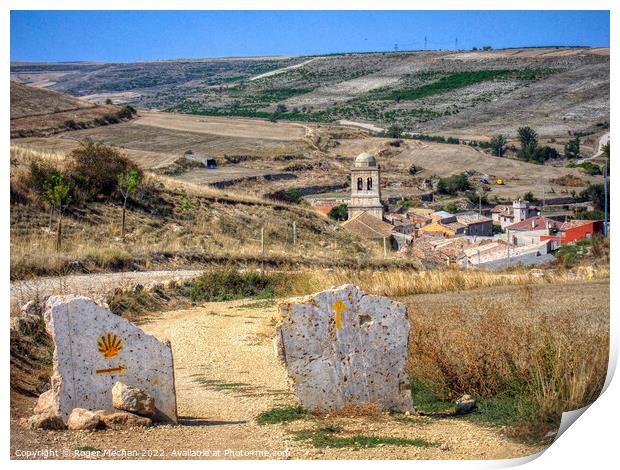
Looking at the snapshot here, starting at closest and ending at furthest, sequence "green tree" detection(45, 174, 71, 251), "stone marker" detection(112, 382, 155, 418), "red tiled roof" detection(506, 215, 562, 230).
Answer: "stone marker" detection(112, 382, 155, 418), "green tree" detection(45, 174, 71, 251), "red tiled roof" detection(506, 215, 562, 230)

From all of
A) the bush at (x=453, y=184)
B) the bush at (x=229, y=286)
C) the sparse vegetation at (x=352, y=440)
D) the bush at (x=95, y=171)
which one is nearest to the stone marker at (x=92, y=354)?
the sparse vegetation at (x=352, y=440)

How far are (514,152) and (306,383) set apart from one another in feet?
190

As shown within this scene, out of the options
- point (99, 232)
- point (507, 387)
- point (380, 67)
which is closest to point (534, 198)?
point (380, 67)

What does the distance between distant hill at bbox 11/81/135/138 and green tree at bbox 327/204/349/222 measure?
12.9 meters

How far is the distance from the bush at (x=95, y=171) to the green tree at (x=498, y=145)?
43.6m

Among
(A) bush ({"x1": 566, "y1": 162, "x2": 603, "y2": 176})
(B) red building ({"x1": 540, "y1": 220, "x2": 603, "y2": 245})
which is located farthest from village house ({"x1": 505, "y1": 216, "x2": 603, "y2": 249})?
(A) bush ({"x1": 566, "y1": 162, "x2": 603, "y2": 176})

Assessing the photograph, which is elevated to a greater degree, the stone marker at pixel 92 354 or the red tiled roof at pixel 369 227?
the red tiled roof at pixel 369 227

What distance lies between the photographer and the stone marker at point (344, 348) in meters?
6.18

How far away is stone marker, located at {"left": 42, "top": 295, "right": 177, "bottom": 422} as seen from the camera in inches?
231

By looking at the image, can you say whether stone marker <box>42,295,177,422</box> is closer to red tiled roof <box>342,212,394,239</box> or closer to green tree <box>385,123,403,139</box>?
red tiled roof <box>342,212,394,239</box>

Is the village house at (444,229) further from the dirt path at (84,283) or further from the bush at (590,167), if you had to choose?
the dirt path at (84,283)

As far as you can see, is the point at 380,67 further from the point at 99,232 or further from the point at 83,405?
the point at 83,405

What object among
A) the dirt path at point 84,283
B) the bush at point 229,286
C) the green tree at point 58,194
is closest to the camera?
the dirt path at point 84,283

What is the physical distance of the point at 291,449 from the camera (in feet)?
18.4
